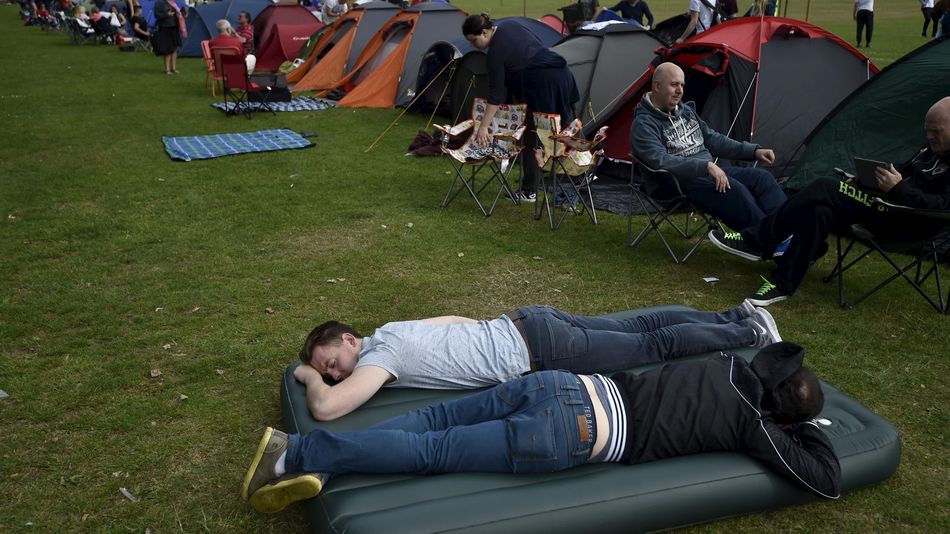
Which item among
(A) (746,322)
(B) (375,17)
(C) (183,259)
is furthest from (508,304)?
(B) (375,17)

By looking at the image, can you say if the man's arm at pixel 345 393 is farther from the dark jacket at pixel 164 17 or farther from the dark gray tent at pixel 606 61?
the dark jacket at pixel 164 17

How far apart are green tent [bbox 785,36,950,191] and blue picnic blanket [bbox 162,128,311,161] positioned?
5788mm

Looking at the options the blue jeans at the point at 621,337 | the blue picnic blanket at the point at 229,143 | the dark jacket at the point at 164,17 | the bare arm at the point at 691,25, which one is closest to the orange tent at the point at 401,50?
Answer: the blue picnic blanket at the point at 229,143

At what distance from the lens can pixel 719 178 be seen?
4891mm

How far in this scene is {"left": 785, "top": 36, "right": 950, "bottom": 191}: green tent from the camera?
18.3 ft

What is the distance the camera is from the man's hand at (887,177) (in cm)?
422

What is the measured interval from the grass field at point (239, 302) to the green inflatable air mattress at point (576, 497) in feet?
0.52

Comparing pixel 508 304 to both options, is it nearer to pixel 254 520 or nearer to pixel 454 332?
pixel 454 332

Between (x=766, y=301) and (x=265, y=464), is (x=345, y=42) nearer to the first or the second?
(x=766, y=301)

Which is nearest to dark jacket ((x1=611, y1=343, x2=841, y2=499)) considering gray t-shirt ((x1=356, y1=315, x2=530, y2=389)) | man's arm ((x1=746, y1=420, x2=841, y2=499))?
man's arm ((x1=746, y1=420, x2=841, y2=499))

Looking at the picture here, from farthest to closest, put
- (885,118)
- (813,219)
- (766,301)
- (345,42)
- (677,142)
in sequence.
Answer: (345,42)
(885,118)
(677,142)
(766,301)
(813,219)

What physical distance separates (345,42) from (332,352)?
10.8m

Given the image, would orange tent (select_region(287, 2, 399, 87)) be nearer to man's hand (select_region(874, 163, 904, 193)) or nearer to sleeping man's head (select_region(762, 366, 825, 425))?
man's hand (select_region(874, 163, 904, 193))

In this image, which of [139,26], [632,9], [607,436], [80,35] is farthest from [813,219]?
[80,35]
